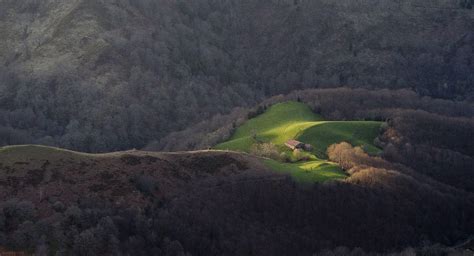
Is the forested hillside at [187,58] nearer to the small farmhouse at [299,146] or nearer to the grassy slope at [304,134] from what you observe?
the grassy slope at [304,134]

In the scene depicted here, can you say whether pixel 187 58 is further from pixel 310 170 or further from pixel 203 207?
pixel 203 207

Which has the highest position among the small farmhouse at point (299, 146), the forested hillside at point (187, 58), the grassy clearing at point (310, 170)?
the forested hillside at point (187, 58)

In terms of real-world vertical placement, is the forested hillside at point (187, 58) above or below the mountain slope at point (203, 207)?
above

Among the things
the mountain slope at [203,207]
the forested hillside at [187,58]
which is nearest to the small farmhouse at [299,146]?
the mountain slope at [203,207]

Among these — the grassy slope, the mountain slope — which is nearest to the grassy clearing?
the grassy slope

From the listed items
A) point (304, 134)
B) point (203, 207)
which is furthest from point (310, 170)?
point (203, 207)

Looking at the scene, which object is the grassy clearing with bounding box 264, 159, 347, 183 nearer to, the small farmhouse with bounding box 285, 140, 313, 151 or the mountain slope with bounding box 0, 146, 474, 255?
the mountain slope with bounding box 0, 146, 474, 255
